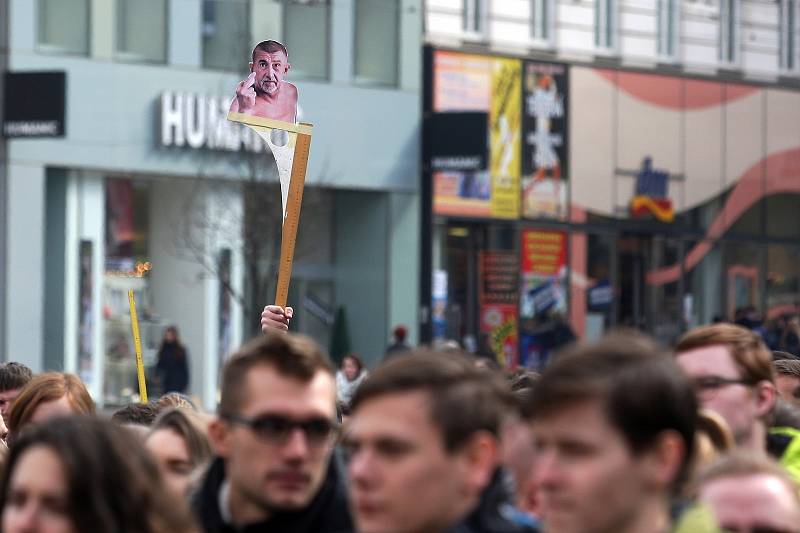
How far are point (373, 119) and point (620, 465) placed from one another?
3007 centimetres

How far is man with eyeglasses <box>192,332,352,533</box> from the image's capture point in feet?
16.4

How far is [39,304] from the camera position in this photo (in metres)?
30.0

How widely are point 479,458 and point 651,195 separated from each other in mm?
34137

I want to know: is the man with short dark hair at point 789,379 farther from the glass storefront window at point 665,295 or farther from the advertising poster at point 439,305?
the glass storefront window at point 665,295

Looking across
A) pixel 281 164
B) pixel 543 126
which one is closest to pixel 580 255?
pixel 543 126

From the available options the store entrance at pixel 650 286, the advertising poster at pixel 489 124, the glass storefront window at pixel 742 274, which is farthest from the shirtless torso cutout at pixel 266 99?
the glass storefront window at pixel 742 274

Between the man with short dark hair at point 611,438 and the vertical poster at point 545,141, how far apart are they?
104 ft

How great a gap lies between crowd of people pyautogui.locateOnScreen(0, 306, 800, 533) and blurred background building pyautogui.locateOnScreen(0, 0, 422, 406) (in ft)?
79.7

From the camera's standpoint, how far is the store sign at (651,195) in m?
37.9

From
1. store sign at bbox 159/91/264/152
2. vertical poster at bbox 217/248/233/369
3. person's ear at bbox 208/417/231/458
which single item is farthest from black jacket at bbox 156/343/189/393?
person's ear at bbox 208/417/231/458

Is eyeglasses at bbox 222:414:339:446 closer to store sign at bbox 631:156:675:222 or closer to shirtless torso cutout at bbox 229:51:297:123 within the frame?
shirtless torso cutout at bbox 229:51:297:123

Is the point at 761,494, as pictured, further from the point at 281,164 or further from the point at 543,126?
the point at 543,126

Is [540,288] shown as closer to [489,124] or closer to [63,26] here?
A: [489,124]

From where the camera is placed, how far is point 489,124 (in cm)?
3412
